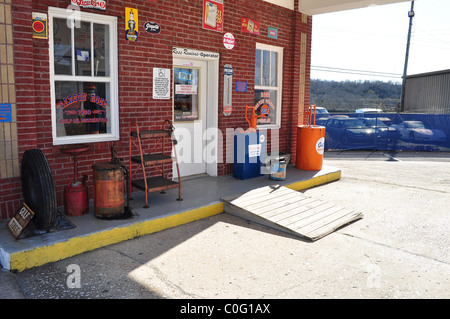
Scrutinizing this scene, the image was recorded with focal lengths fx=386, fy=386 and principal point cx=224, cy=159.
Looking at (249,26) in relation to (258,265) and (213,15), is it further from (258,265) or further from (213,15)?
(258,265)

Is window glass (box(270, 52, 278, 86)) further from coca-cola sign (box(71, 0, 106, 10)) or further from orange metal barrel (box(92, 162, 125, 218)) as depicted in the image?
orange metal barrel (box(92, 162, 125, 218))

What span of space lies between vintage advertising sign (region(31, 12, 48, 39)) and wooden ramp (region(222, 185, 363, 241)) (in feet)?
11.6

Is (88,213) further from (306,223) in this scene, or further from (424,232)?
(424,232)

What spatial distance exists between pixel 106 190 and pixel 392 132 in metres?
12.7

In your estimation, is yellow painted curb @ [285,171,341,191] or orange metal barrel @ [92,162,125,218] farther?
yellow painted curb @ [285,171,341,191]

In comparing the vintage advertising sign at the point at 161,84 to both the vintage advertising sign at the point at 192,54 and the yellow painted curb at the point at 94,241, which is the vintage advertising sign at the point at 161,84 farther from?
the yellow painted curb at the point at 94,241

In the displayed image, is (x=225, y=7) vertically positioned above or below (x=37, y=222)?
above

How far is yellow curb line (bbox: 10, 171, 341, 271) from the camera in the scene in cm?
413

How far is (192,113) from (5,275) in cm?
459

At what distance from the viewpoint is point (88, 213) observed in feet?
17.7

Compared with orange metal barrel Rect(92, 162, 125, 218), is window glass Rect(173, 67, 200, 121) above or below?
above

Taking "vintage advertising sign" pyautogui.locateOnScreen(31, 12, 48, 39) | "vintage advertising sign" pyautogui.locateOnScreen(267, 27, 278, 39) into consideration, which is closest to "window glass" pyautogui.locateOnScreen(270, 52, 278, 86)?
"vintage advertising sign" pyautogui.locateOnScreen(267, 27, 278, 39)

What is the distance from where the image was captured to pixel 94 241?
468 centimetres
